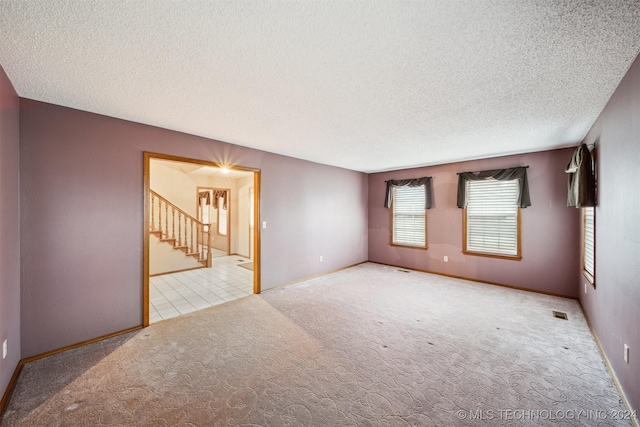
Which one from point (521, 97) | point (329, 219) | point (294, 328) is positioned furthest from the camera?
point (329, 219)

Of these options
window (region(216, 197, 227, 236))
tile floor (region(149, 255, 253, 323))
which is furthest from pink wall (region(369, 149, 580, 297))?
window (region(216, 197, 227, 236))

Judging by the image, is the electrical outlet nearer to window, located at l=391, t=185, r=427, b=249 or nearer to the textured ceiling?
the textured ceiling

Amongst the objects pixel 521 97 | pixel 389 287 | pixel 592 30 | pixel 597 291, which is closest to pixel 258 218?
pixel 389 287

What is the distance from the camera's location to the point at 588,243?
3.28 metres

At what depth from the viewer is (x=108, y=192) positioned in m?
2.76

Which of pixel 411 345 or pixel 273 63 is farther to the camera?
pixel 411 345

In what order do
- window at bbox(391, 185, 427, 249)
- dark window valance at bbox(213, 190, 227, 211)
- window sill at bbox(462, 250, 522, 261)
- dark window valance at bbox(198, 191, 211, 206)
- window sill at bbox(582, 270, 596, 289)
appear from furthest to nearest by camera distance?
dark window valance at bbox(198, 191, 211, 206) → dark window valance at bbox(213, 190, 227, 211) → window at bbox(391, 185, 427, 249) → window sill at bbox(462, 250, 522, 261) → window sill at bbox(582, 270, 596, 289)

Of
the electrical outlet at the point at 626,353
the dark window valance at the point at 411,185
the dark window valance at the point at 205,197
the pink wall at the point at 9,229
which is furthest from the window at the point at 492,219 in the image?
the dark window valance at the point at 205,197

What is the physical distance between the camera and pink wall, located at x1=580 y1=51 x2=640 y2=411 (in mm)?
1692

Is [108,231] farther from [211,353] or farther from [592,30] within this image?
[592,30]

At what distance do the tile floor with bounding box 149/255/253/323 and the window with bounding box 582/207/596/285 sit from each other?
15.6 feet

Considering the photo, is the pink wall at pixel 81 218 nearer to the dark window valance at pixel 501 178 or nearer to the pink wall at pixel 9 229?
the pink wall at pixel 9 229

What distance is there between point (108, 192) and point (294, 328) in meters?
2.61

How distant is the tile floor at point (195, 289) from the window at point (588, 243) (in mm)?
4762
